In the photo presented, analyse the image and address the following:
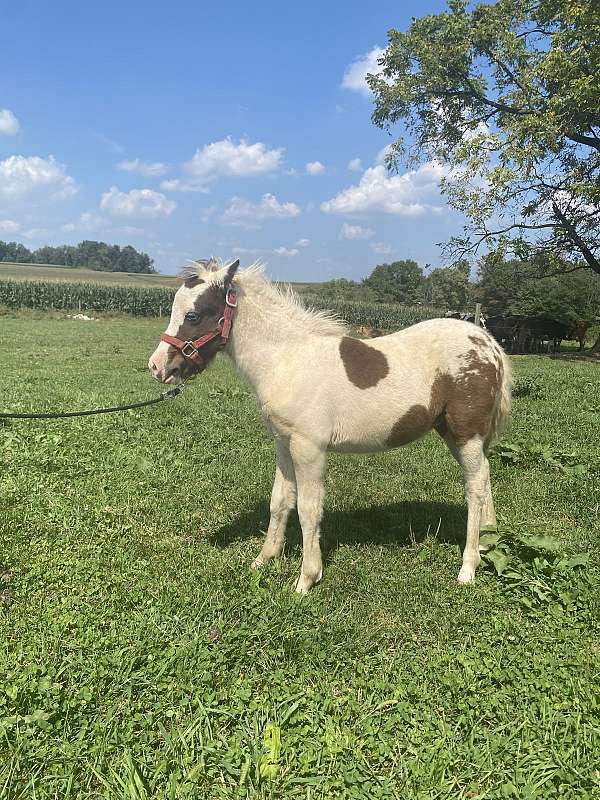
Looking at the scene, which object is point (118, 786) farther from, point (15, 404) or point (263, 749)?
point (15, 404)

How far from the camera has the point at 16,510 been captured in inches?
198

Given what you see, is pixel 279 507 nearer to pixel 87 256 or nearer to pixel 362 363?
pixel 362 363

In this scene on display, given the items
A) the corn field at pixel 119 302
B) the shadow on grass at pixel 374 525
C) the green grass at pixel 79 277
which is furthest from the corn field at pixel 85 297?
the shadow on grass at pixel 374 525

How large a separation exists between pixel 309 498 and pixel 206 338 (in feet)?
4.99

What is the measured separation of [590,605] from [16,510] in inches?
207

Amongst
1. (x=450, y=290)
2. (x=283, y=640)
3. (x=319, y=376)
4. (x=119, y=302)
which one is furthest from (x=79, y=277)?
(x=283, y=640)

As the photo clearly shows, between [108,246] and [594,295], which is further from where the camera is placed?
[108,246]

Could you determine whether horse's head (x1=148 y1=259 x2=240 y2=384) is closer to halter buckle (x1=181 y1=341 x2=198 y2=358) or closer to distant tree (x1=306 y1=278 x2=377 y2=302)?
halter buckle (x1=181 y1=341 x2=198 y2=358)

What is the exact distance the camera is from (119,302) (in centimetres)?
4194

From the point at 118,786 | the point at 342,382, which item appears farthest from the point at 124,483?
the point at 118,786

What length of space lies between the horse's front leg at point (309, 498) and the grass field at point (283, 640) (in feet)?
0.53

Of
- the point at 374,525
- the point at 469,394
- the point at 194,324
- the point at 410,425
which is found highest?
the point at 194,324

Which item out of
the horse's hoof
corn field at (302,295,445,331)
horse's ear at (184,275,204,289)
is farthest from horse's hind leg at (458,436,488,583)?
corn field at (302,295,445,331)

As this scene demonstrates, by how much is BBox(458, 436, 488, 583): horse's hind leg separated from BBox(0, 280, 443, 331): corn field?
33.2 metres
